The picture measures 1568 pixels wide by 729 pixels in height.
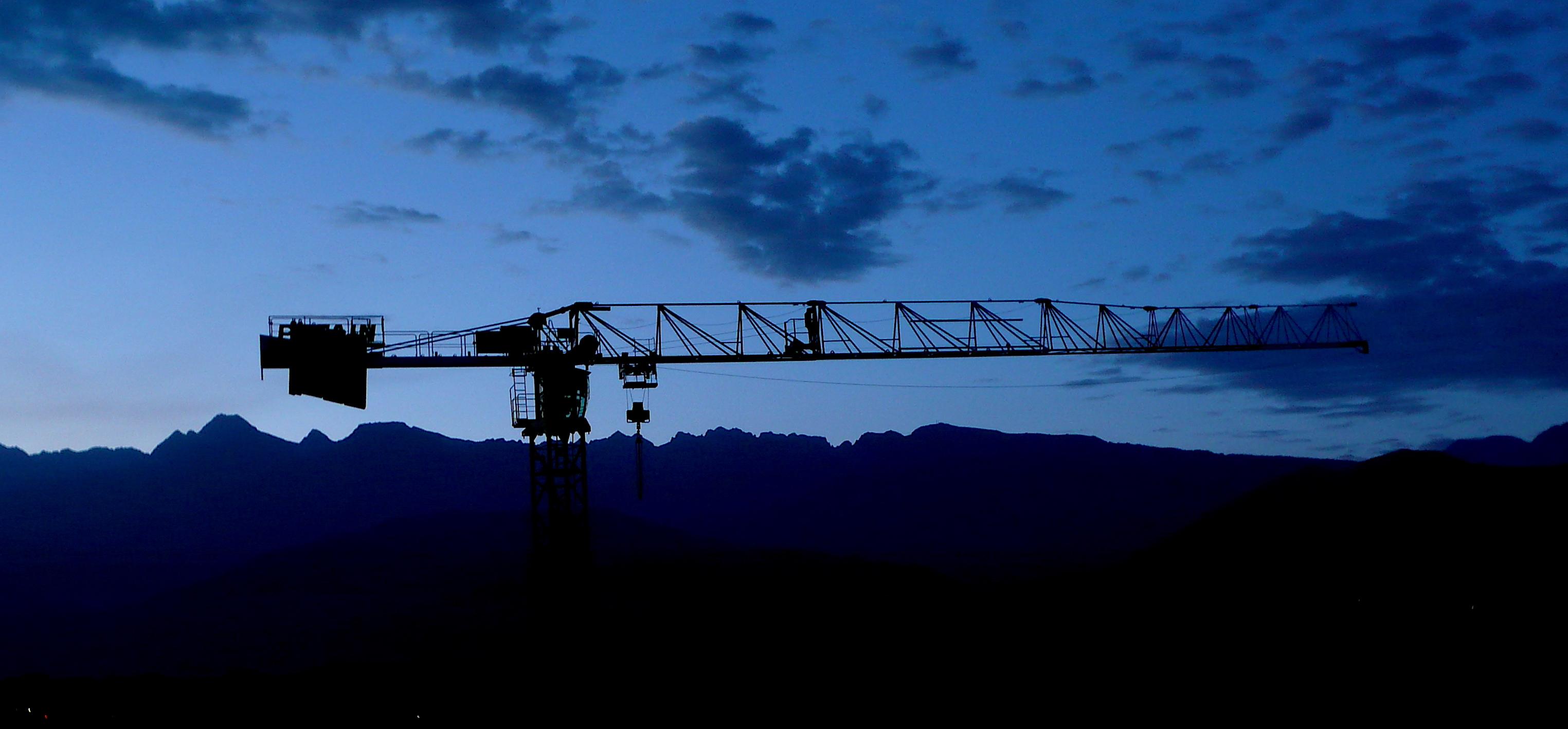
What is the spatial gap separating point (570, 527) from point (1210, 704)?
2973 cm

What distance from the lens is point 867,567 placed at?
11888 centimetres

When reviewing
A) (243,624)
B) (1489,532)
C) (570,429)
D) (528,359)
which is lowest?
(243,624)

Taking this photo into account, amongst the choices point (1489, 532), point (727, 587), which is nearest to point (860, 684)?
point (1489, 532)

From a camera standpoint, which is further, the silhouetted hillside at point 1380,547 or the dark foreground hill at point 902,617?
the silhouetted hillside at point 1380,547

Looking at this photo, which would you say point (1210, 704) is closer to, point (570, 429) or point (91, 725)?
point (570, 429)

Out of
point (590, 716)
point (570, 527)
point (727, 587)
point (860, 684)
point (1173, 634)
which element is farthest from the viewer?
point (727, 587)

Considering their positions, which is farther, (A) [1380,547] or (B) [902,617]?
(B) [902,617]

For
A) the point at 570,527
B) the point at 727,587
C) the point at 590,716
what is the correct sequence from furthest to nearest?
1. the point at 727,587
2. the point at 570,527
3. the point at 590,716

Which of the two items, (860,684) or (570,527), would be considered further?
(570,527)

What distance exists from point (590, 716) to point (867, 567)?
248 ft

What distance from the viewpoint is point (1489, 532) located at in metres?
71.9

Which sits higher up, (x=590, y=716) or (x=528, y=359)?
(x=528, y=359)

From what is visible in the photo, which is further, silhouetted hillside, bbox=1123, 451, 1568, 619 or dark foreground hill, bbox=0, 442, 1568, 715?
silhouetted hillside, bbox=1123, 451, 1568, 619

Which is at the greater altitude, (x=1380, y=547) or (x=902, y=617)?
(x=1380, y=547)
